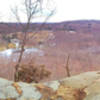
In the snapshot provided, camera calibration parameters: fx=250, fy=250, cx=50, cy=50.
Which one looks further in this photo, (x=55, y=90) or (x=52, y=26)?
(x=52, y=26)

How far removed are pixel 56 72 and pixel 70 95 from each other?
2468 millimetres

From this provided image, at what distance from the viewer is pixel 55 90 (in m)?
2.38

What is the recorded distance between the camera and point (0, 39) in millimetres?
6641

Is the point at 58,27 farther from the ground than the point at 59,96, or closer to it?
closer to it

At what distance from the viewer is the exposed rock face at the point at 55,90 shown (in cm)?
230

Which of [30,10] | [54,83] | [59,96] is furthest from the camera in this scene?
[30,10]

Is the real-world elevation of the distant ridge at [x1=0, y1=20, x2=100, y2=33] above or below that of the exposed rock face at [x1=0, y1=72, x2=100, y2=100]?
below

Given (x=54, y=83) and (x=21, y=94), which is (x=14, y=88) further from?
(x=54, y=83)

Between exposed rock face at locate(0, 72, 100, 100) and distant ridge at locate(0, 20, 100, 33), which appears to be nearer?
exposed rock face at locate(0, 72, 100, 100)

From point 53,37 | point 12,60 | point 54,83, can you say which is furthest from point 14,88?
point 53,37

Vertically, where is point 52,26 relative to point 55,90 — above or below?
below

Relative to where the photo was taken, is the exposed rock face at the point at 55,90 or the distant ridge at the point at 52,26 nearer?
the exposed rock face at the point at 55,90

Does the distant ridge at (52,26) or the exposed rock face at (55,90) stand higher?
the exposed rock face at (55,90)

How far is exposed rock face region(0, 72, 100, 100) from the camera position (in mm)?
2299
